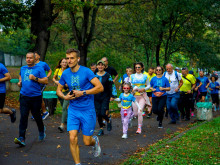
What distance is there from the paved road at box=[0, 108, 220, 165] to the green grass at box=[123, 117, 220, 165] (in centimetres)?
53

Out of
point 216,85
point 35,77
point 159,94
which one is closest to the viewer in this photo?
point 35,77

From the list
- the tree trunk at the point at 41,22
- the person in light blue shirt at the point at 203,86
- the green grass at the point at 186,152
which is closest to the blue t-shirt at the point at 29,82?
the green grass at the point at 186,152

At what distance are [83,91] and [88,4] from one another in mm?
13063

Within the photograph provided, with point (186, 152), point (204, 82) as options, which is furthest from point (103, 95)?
point (204, 82)

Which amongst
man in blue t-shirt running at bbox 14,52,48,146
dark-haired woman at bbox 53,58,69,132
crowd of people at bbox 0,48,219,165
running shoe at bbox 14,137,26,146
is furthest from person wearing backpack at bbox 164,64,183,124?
running shoe at bbox 14,137,26,146

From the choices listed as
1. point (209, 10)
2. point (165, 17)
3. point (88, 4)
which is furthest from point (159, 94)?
point (165, 17)

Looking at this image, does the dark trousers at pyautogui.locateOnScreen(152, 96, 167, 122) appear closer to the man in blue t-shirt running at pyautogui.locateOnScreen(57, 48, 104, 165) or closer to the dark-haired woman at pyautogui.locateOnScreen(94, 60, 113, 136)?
the dark-haired woman at pyautogui.locateOnScreen(94, 60, 113, 136)

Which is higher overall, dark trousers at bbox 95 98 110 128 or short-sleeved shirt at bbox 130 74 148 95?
short-sleeved shirt at bbox 130 74 148 95

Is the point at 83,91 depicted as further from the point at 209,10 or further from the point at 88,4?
the point at 209,10

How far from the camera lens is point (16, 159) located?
5.92 metres

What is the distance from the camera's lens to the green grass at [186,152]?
19.2 feet

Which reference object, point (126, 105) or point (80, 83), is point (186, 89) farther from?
point (80, 83)

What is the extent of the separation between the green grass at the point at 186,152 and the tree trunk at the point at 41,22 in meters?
11.1

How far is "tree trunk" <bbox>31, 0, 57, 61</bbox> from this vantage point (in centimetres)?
1712
